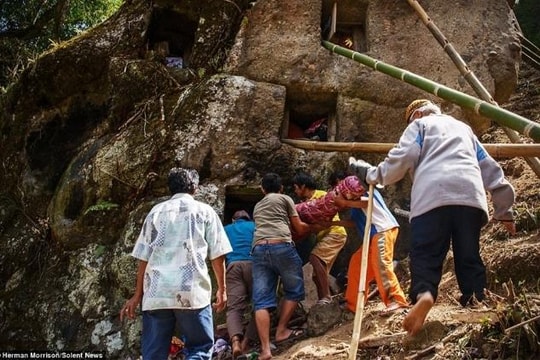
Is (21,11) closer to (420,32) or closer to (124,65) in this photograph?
(124,65)

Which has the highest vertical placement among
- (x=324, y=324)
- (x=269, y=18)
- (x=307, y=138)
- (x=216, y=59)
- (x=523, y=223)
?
(x=269, y=18)

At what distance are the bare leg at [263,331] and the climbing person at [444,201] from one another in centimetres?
166

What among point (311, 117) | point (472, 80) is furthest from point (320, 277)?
point (311, 117)

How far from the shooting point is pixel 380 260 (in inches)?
205

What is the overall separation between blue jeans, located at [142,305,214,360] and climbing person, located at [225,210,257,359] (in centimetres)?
123

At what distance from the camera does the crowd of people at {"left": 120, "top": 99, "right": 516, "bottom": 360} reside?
3809mm

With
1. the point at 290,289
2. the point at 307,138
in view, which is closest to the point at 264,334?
the point at 290,289

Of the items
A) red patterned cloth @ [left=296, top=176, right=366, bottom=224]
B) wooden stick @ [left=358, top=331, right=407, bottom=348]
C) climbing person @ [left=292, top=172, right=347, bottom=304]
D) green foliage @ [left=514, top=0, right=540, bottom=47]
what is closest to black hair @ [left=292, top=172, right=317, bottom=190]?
climbing person @ [left=292, top=172, right=347, bottom=304]

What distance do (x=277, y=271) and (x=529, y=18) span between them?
10509mm

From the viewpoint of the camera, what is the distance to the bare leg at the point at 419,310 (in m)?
3.53

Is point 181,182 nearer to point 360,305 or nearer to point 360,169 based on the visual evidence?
point 360,169

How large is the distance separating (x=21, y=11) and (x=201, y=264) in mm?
10411

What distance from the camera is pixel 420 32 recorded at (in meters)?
8.37

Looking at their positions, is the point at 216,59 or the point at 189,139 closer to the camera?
the point at 189,139
